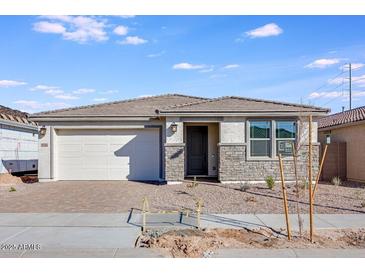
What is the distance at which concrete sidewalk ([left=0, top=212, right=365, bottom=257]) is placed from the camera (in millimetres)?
7129

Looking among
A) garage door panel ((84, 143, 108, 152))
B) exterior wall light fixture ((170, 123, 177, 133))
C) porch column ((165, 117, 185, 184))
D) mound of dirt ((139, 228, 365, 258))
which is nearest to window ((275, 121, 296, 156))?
porch column ((165, 117, 185, 184))

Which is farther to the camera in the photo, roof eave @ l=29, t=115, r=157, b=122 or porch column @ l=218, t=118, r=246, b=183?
roof eave @ l=29, t=115, r=157, b=122

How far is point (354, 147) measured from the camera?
62.7 ft

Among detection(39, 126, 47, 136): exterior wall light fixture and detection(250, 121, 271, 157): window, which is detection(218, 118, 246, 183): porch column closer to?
detection(250, 121, 271, 157): window

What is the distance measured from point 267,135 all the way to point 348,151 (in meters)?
5.34

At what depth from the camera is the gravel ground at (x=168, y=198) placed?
37.3 ft

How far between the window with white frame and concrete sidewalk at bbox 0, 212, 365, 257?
7129 mm

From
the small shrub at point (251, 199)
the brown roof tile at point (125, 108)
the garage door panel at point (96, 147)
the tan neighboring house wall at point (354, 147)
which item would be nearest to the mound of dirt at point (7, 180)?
the brown roof tile at point (125, 108)

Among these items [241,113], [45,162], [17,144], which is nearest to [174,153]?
[241,113]

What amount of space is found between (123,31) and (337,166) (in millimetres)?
13003

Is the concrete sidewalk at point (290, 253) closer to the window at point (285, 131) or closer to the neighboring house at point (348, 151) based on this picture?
the window at point (285, 131)

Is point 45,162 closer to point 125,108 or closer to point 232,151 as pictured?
point 125,108

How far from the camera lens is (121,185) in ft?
56.6

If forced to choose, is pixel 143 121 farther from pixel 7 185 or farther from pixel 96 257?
pixel 96 257
